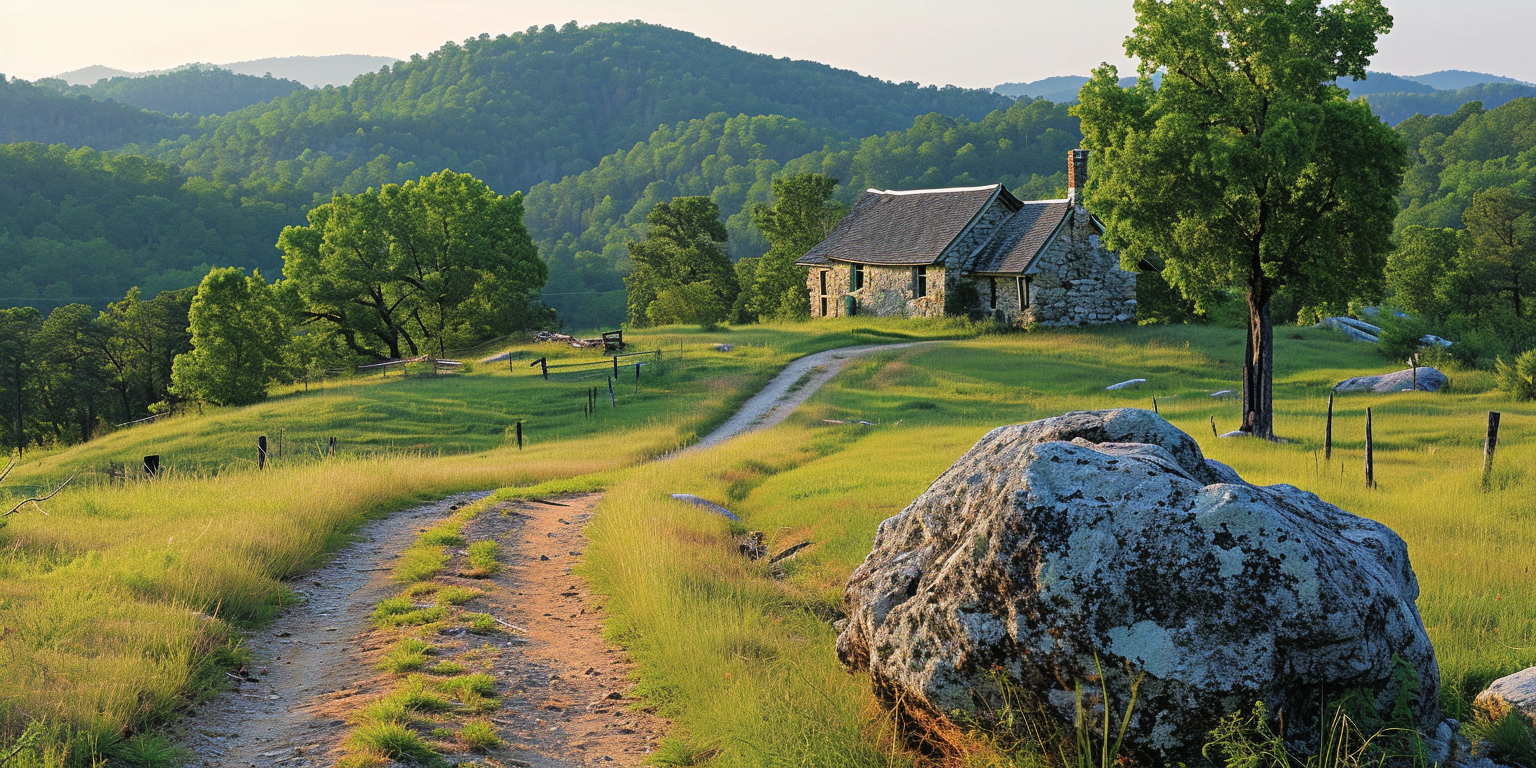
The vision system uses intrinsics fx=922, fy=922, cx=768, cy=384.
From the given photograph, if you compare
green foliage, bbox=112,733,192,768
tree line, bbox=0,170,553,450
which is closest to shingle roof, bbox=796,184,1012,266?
tree line, bbox=0,170,553,450

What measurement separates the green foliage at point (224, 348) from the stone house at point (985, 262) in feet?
102

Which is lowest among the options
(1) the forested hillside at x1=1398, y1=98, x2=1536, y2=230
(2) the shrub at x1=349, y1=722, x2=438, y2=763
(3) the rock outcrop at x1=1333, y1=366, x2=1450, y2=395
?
(3) the rock outcrop at x1=1333, y1=366, x2=1450, y2=395

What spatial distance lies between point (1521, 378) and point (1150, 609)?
3046 cm

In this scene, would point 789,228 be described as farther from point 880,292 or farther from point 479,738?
point 479,738

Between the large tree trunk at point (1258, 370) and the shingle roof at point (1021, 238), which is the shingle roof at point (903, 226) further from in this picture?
the large tree trunk at point (1258, 370)

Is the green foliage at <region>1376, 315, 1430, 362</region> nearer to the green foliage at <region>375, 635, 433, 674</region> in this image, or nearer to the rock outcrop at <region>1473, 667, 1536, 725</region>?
the rock outcrop at <region>1473, 667, 1536, 725</region>

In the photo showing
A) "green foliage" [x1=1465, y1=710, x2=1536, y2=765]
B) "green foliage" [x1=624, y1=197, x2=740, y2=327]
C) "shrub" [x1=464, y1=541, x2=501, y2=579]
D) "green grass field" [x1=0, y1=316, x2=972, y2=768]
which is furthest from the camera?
"green foliage" [x1=624, y1=197, x2=740, y2=327]

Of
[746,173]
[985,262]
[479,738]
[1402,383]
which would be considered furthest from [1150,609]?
[746,173]

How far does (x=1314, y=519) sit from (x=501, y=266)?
60.3m

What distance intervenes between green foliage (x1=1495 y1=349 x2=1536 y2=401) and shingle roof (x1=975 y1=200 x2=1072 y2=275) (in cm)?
2102

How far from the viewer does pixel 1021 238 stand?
4878cm

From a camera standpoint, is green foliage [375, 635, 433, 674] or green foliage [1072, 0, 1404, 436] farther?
green foliage [1072, 0, 1404, 436]

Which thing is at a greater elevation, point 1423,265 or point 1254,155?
point 1254,155

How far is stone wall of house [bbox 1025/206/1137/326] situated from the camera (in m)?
46.8
